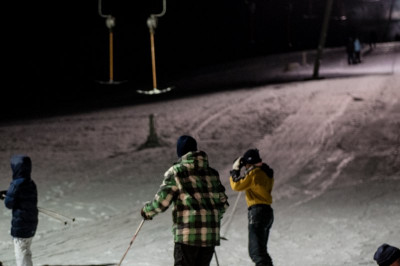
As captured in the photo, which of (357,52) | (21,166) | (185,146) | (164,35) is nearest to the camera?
(185,146)

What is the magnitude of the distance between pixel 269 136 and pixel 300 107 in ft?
11.7

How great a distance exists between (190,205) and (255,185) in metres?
1.50

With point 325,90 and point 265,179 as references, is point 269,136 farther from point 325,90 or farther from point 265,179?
point 265,179

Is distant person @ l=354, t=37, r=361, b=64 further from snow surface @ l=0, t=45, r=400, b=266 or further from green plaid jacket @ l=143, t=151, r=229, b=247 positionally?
green plaid jacket @ l=143, t=151, r=229, b=247

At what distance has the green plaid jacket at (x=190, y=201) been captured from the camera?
507 cm

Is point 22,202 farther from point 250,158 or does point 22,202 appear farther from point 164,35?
point 164,35

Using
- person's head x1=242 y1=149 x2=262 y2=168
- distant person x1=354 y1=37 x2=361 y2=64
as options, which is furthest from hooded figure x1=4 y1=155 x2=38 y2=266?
distant person x1=354 y1=37 x2=361 y2=64

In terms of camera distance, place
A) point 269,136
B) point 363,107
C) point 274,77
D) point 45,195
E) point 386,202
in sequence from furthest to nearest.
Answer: point 274,77 < point 363,107 < point 269,136 < point 45,195 < point 386,202

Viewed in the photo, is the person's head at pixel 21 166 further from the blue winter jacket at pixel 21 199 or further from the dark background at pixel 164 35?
the dark background at pixel 164 35

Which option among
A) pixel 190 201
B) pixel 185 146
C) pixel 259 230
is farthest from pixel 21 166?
pixel 259 230

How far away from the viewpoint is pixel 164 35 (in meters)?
44.0

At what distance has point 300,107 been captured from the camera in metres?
19.8

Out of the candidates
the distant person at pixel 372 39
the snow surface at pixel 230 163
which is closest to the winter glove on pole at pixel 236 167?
the snow surface at pixel 230 163

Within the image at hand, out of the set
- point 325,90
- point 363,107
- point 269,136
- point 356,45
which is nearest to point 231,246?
point 269,136
